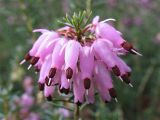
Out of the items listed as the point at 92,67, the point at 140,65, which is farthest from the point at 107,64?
the point at 140,65

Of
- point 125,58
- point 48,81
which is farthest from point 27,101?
point 125,58

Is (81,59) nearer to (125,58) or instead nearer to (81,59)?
(81,59)

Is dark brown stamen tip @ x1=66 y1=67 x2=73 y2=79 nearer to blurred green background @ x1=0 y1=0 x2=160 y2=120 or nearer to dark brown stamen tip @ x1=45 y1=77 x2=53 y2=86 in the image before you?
dark brown stamen tip @ x1=45 y1=77 x2=53 y2=86

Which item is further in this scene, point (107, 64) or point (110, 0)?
point (110, 0)

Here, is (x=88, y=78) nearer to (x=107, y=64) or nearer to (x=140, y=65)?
(x=107, y=64)

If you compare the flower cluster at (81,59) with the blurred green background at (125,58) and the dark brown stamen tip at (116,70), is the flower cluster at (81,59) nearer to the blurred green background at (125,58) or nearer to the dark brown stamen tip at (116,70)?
the dark brown stamen tip at (116,70)

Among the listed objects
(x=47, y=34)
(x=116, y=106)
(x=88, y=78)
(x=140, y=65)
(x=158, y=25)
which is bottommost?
(x=88, y=78)

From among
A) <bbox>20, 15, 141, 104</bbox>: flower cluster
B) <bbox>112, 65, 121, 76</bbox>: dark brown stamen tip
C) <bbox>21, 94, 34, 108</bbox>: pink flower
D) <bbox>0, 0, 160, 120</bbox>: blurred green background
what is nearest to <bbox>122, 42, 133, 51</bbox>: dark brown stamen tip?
<bbox>20, 15, 141, 104</bbox>: flower cluster
